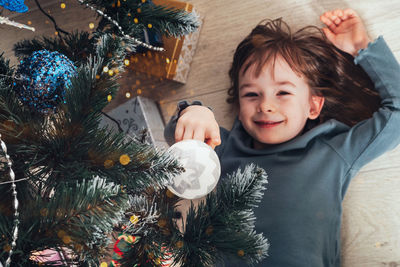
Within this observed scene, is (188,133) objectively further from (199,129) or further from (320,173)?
(320,173)

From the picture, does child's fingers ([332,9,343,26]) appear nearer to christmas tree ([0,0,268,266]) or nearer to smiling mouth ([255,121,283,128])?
smiling mouth ([255,121,283,128])

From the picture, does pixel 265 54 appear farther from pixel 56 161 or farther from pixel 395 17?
pixel 56 161

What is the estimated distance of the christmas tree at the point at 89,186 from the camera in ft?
1.25

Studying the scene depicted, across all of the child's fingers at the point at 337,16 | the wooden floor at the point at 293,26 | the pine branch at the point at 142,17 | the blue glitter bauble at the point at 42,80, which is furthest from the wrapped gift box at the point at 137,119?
the child's fingers at the point at 337,16

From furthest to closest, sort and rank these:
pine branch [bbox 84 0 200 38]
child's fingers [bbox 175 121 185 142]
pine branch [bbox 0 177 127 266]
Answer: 1. child's fingers [bbox 175 121 185 142]
2. pine branch [bbox 84 0 200 38]
3. pine branch [bbox 0 177 127 266]

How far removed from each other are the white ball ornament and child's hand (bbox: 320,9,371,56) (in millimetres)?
642

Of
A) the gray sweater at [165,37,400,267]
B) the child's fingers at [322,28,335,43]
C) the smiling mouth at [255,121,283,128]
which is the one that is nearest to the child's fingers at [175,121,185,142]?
the gray sweater at [165,37,400,267]

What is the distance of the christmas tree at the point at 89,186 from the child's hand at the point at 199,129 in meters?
0.25

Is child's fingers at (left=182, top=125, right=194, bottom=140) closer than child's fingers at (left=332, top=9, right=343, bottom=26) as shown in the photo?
Yes

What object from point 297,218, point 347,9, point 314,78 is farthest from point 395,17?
point 297,218

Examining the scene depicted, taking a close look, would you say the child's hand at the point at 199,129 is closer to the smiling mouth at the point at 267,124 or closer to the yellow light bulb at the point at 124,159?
the smiling mouth at the point at 267,124

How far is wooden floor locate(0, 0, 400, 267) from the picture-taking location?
0.91 metres

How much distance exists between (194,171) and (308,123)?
0.59 m

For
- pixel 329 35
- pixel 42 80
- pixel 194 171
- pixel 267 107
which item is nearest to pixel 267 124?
pixel 267 107
